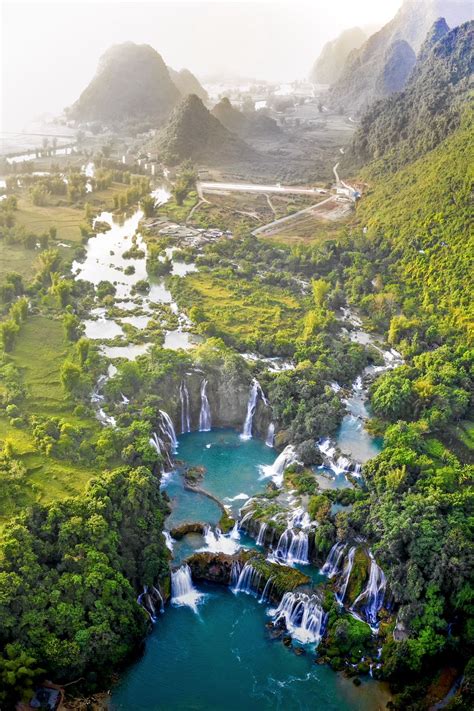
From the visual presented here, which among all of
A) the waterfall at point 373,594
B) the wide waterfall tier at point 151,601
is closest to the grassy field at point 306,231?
the waterfall at point 373,594

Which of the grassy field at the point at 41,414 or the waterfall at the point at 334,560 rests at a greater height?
the grassy field at the point at 41,414

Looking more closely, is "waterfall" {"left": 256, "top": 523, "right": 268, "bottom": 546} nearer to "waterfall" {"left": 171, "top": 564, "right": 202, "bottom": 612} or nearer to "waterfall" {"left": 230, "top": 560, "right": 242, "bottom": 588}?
"waterfall" {"left": 230, "top": 560, "right": 242, "bottom": 588}

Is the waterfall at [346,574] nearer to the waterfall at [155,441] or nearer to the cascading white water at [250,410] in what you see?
the waterfall at [155,441]

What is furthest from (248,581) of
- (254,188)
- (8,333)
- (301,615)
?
(254,188)

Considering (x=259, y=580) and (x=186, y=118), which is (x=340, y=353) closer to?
(x=259, y=580)

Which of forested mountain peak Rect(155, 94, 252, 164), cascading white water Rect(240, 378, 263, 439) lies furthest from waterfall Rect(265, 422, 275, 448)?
forested mountain peak Rect(155, 94, 252, 164)

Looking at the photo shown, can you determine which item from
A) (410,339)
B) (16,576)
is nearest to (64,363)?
(16,576)

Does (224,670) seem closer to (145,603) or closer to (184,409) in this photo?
(145,603)
